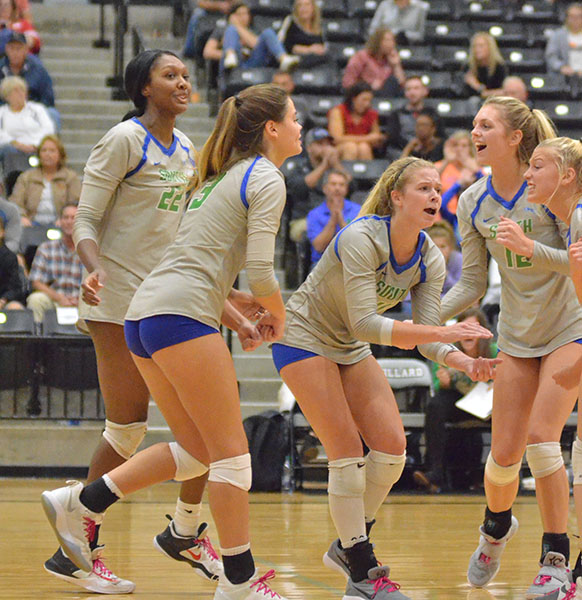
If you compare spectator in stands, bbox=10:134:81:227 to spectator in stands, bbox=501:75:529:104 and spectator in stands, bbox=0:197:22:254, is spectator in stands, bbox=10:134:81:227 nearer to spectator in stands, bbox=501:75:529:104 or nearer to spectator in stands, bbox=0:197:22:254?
spectator in stands, bbox=0:197:22:254

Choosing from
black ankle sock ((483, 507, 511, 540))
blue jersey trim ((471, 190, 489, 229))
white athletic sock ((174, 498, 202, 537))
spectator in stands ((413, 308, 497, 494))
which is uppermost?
blue jersey trim ((471, 190, 489, 229))

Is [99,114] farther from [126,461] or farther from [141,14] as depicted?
[126,461]

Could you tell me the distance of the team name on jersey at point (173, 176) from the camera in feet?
12.9

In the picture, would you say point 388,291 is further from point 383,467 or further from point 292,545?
point 292,545

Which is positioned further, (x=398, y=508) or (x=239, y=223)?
(x=398, y=508)

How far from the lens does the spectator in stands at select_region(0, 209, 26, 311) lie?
7703 millimetres

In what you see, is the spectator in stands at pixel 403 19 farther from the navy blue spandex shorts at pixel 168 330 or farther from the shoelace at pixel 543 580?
the navy blue spandex shorts at pixel 168 330

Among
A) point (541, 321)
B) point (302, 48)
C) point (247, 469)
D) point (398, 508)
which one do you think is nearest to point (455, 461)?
point (398, 508)

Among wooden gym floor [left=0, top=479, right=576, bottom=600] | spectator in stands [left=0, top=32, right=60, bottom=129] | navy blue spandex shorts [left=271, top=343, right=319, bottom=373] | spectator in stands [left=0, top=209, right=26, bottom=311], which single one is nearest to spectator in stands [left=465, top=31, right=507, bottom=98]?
spectator in stands [left=0, top=32, right=60, bottom=129]

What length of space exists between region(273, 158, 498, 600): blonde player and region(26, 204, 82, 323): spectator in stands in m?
4.28

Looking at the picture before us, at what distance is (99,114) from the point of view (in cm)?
1084

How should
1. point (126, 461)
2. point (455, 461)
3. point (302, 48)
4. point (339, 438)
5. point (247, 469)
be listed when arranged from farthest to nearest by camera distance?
point (302, 48)
point (455, 461)
point (126, 461)
point (339, 438)
point (247, 469)

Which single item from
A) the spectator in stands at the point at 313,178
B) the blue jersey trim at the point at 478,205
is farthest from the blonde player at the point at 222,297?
the spectator in stands at the point at 313,178

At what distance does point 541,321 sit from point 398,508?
2628 millimetres
